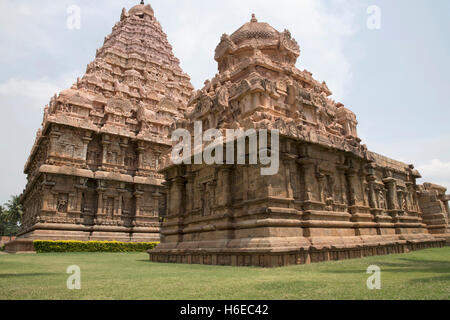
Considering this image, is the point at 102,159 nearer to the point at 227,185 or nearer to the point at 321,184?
the point at 227,185

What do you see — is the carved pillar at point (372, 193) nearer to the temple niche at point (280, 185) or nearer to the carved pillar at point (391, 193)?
the temple niche at point (280, 185)

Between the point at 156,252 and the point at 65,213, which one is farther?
the point at 65,213

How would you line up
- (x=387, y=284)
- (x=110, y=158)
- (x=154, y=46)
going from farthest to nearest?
(x=154, y=46) < (x=110, y=158) < (x=387, y=284)

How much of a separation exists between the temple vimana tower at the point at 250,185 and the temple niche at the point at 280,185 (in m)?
0.05

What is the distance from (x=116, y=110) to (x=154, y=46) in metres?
17.0

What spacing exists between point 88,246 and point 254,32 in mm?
20599

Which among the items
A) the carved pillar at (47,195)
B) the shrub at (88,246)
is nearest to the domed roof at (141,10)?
the carved pillar at (47,195)

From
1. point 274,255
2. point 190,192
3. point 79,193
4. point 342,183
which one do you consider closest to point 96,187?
point 79,193

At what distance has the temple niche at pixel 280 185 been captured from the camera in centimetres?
1173

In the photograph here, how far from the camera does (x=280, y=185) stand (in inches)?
472

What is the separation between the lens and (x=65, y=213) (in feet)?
88.5

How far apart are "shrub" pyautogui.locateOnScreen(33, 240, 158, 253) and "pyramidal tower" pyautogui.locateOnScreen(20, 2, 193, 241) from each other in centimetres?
125
